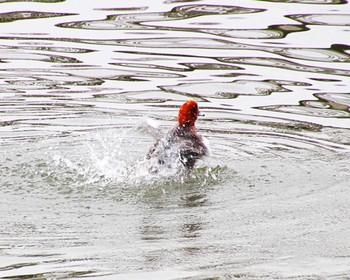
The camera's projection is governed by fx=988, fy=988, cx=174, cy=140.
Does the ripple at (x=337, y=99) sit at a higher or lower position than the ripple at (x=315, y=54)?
lower

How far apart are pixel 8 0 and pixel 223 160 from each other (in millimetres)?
9256

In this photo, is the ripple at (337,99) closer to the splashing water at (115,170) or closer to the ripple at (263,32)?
the ripple at (263,32)

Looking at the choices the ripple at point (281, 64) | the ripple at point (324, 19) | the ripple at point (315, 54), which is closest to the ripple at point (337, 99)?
the ripple at point (281, 64)

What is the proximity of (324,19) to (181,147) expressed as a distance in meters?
8.09

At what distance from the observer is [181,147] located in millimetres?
10281

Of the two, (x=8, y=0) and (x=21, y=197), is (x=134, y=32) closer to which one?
(x=8, y=0)

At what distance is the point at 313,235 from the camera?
8172 mm

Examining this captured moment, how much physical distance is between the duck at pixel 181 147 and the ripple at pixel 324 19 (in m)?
7.46

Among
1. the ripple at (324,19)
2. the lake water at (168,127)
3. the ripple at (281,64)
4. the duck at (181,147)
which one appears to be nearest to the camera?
the lake water at (168,127)

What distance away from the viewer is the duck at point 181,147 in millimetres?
10195

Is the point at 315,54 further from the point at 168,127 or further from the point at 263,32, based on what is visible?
the point at 168,127

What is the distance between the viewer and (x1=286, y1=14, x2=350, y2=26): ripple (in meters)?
17.4

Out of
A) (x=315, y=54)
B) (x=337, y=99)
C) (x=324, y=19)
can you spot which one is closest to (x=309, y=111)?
(x=337, y=99)

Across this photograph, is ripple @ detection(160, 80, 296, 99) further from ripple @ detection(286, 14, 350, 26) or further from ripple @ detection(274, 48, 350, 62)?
ripple @ detection(286, 14, 350, 26)
